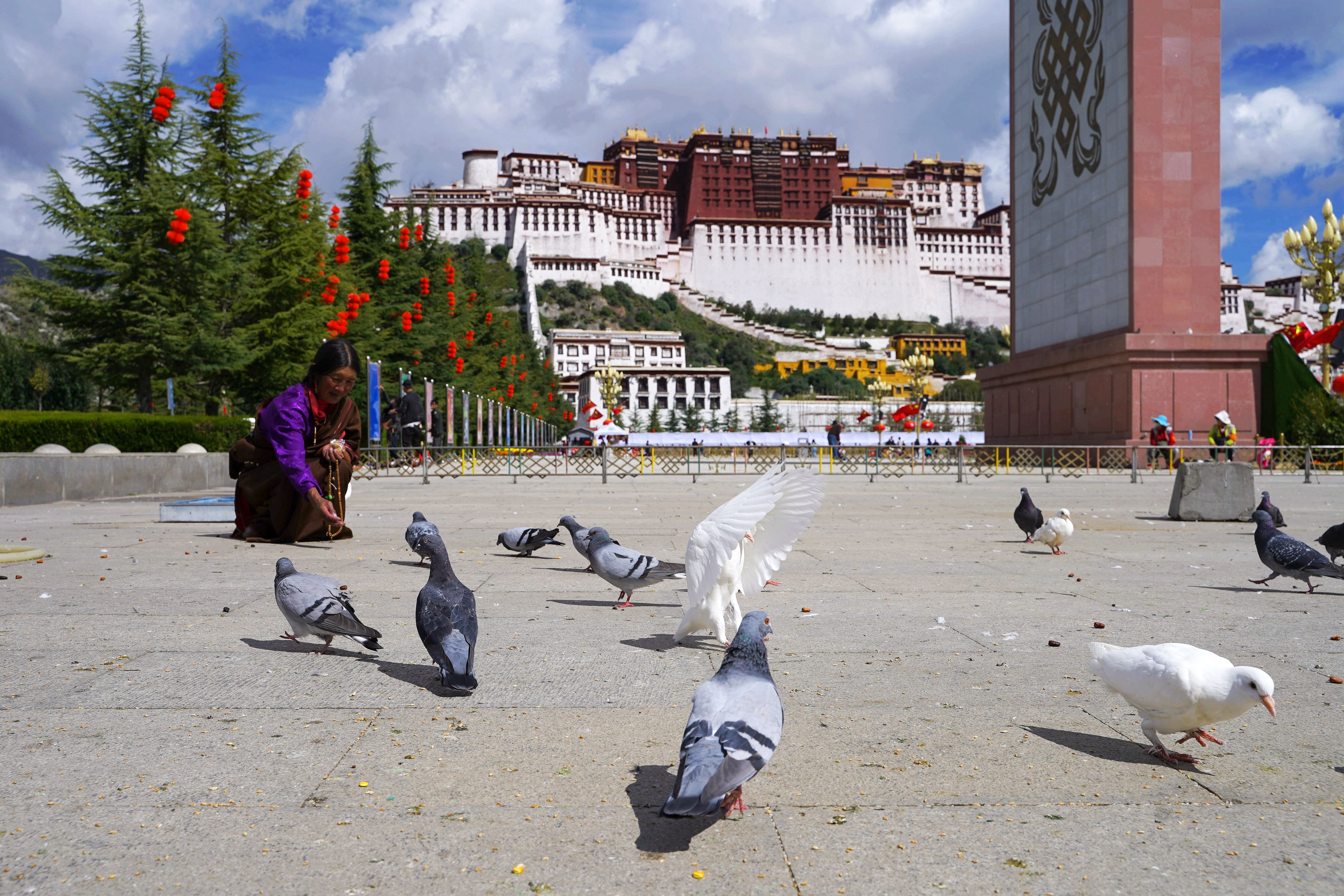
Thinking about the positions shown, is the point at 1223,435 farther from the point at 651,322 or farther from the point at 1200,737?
the point at 651,322

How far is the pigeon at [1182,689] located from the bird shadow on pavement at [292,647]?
3.36 meters

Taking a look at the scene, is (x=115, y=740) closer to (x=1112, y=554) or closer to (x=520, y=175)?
(x=1112, y=554)

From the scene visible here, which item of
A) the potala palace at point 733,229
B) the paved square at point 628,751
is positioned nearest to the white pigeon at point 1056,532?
the paved square at point 628,751

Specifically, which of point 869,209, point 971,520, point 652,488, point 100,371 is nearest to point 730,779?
point 971,520

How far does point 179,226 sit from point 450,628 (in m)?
21.1

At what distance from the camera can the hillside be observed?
378ft

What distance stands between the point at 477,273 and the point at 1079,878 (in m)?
62.4

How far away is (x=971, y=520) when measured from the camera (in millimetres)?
13328

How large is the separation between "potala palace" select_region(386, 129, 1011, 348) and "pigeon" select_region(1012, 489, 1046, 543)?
361 feet

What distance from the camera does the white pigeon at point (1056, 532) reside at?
9.41 metres

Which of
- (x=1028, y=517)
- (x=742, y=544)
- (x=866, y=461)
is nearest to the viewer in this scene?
(x=742, y=544)

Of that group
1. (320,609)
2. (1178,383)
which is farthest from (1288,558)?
(1178,383)

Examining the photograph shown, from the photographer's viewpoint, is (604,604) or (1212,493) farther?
(1212,493)

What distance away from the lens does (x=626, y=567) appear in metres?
6.04
